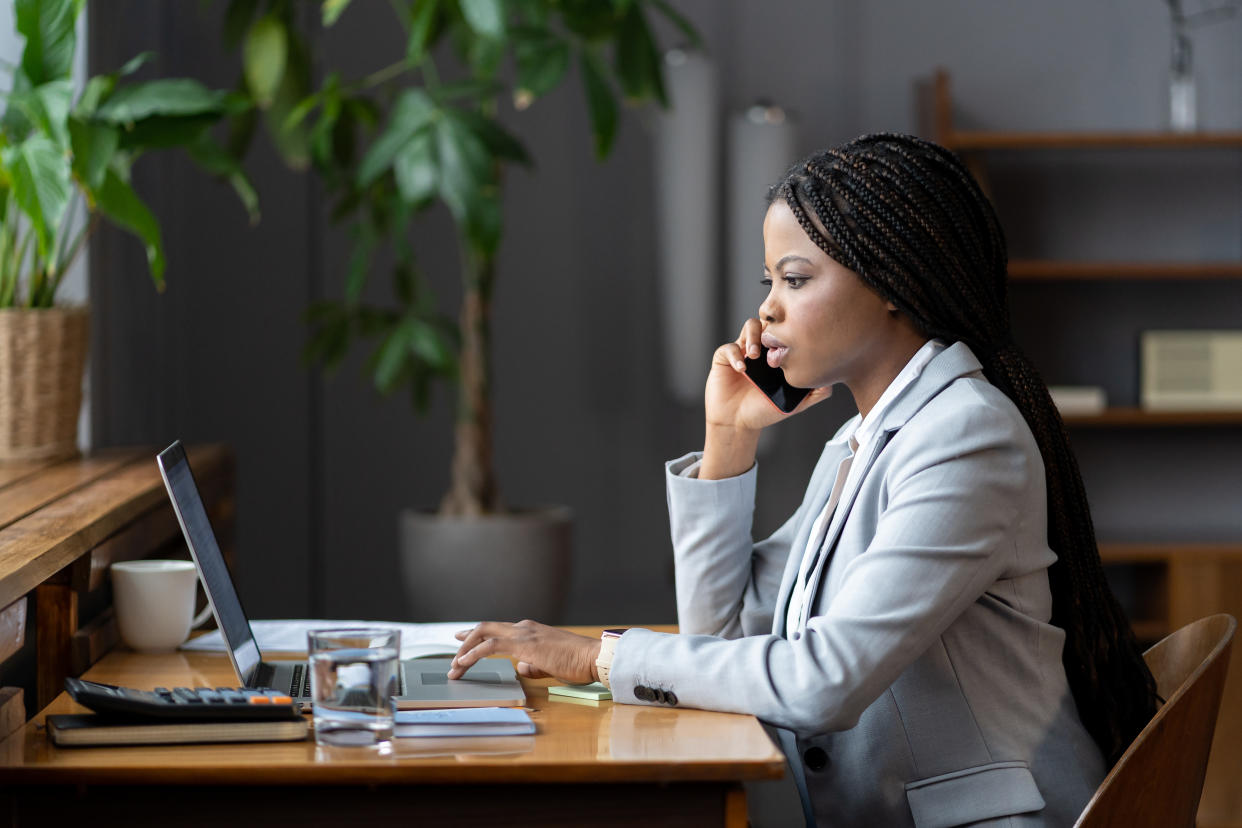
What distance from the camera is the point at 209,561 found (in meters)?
1.42

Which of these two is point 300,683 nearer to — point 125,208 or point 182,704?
point 182,704

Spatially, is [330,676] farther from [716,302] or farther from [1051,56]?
[1051,56]

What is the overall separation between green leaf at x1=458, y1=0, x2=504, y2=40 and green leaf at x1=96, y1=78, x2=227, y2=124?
61 cm

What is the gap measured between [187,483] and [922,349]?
0.80 metres

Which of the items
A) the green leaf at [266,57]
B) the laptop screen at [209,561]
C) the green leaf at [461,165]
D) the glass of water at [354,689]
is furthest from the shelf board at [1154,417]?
the glass of water at [354,689]

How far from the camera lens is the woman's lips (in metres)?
1.46

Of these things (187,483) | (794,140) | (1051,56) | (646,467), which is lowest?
(646,467)

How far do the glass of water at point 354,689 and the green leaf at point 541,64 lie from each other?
1.92 metres

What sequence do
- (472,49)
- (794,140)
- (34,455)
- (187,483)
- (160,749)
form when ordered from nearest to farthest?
(160,749) < (187,483) < (34,455) < (472,49) < (794,140)

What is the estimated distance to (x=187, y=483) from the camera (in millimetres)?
1464

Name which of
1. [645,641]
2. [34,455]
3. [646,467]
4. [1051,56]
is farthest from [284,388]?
[645,641]

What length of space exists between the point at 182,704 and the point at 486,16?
1795 millimetres

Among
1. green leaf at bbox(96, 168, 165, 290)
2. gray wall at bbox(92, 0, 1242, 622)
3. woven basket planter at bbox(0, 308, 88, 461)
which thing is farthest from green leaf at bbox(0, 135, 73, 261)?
gray wall at bbox(92, 0, 1242, 622)

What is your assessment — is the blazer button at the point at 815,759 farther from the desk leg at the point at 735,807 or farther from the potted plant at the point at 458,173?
the potted plant at the point at 458,173
